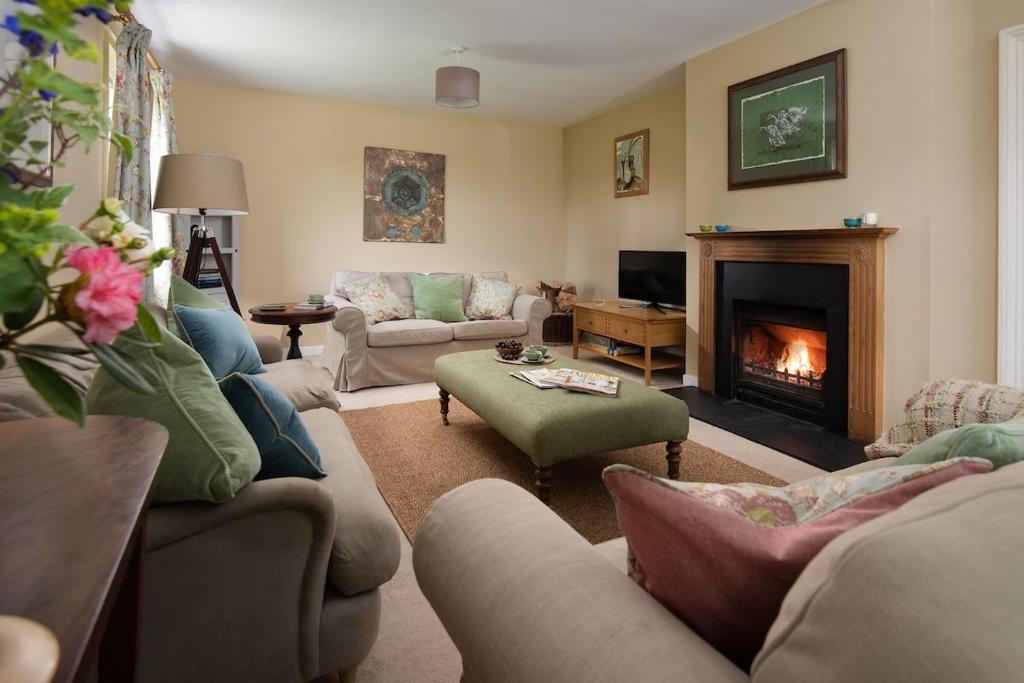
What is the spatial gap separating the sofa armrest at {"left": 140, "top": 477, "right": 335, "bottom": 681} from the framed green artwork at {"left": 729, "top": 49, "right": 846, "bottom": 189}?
3.51 meters

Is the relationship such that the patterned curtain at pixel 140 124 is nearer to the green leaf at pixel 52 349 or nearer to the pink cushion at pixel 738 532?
the green leaf at pixel 52 349

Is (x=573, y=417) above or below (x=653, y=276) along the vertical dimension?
below

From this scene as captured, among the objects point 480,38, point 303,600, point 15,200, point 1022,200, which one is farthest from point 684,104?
point 15,200

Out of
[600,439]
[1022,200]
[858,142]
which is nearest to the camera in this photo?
[600,439]

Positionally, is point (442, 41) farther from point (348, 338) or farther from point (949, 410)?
point (949, 410)

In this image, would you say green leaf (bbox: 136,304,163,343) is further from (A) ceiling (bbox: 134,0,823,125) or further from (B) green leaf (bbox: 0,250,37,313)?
(A) ceiling (bbox: 134,0,823,125)

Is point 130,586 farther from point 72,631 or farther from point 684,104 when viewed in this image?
point 684,104

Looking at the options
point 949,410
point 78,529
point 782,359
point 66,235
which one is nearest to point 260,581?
point 78,529

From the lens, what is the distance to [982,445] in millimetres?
877

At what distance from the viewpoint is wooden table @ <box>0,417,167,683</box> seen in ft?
1.50

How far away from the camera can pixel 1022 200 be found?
9.80ft

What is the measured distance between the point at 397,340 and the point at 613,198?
2.82m

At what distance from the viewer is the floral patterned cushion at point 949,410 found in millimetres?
1633

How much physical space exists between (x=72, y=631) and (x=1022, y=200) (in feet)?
13.0
